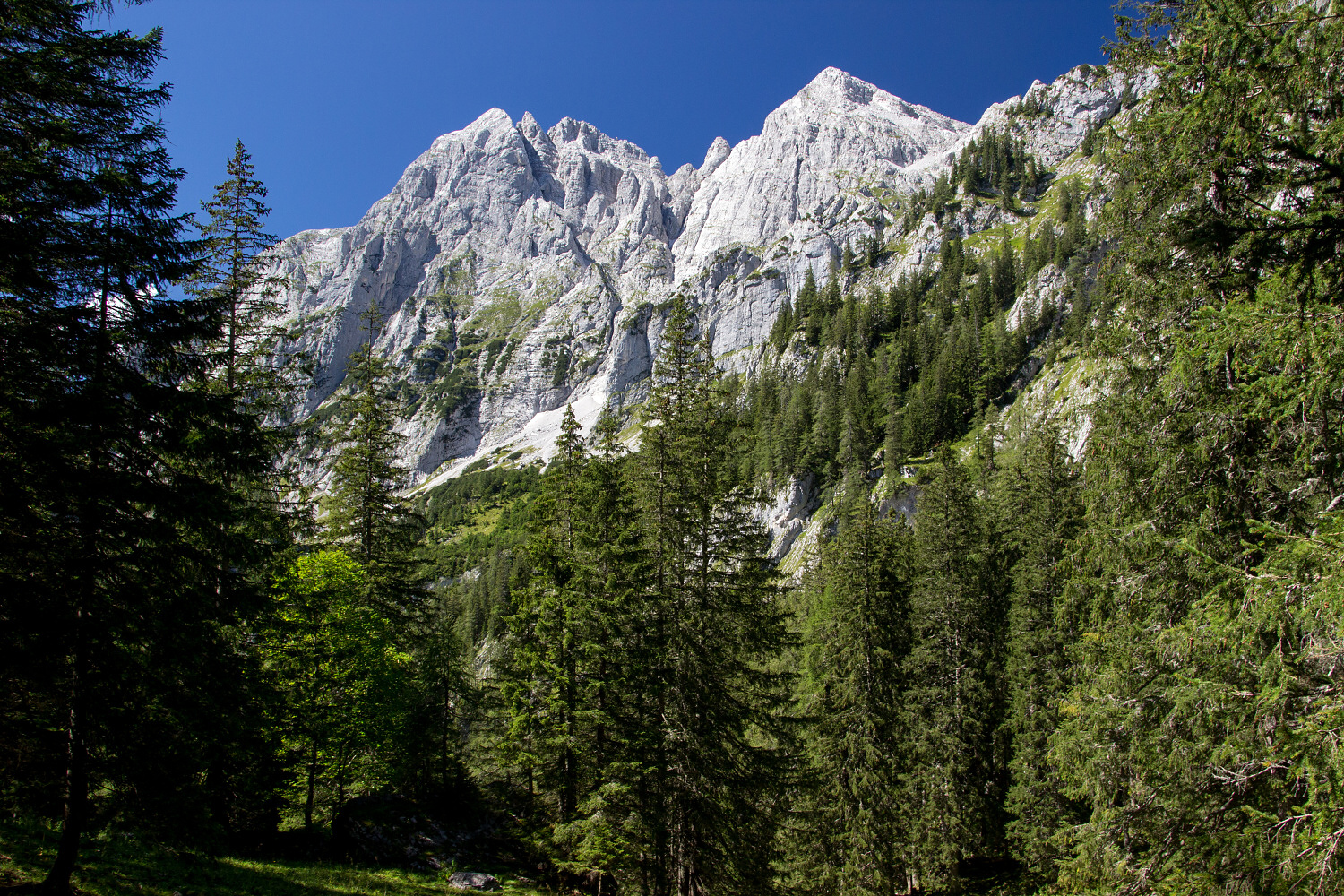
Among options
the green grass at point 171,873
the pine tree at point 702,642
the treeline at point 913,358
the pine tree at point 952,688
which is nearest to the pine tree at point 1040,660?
the pine tree at point 952,688

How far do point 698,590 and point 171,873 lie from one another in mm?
11517

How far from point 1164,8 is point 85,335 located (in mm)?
18613

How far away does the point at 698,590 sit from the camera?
610 inches

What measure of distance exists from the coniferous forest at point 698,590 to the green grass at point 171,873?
330mm

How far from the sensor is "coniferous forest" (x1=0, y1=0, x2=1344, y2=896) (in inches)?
308

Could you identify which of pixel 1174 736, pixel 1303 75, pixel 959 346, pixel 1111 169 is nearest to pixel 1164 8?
pixel 1111 169

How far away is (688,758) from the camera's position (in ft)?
47.4

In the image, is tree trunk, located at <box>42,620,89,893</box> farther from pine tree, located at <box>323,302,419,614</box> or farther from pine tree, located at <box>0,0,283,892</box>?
pine tree, located at <box>323,302,419,614</box>

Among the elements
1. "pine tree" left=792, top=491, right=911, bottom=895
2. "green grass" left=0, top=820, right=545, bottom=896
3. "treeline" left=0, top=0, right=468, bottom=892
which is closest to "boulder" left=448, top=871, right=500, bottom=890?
"green grass" left=0, top=820, right=545, bottom=896

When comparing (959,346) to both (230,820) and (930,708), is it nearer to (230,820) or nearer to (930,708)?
(930,708)

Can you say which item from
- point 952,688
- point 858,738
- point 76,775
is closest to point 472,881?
point 76,775

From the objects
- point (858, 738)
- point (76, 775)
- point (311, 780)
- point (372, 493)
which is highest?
point (372, 493)

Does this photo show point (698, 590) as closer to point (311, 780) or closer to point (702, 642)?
point (702, 642)

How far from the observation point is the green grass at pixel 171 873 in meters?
8.78
